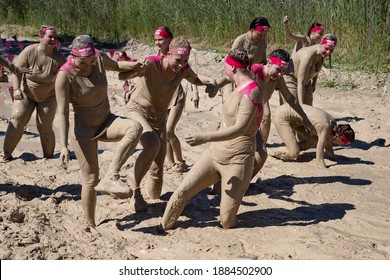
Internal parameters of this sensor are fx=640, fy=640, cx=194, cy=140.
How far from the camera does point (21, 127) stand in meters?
8.62

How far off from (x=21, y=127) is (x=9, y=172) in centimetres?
73

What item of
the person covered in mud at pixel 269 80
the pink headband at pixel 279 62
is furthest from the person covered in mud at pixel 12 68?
the pink headband at pixel 279 62

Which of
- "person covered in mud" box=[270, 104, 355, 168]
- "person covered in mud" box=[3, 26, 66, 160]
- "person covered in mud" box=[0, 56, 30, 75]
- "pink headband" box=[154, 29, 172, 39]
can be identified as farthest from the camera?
"person covered in mud" box=[270, 104, 355, 168]

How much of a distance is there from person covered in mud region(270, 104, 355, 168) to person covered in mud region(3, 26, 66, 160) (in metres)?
3.02

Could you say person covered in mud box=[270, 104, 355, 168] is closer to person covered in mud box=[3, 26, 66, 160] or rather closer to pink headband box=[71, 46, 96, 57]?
person covered in mud box=[3, 26, 66, 160]

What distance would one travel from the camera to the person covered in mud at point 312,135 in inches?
325

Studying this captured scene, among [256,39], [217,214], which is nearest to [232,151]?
[217,214]

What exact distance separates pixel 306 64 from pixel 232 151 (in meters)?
3.09

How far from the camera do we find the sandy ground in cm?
562

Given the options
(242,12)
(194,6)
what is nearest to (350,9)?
(242,12)

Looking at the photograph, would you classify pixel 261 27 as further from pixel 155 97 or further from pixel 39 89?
pixel 39 89

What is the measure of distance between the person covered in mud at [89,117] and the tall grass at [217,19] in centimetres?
853

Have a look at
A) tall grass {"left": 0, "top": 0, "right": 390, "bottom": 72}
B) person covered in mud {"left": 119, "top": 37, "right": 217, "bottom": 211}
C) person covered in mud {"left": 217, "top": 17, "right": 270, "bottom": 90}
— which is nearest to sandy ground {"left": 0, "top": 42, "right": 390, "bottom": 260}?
person covered in mud {"left": 119, "top": 37, "right": 217, "bottom": 211}

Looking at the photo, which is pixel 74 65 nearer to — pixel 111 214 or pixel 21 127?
pixel 111 214
